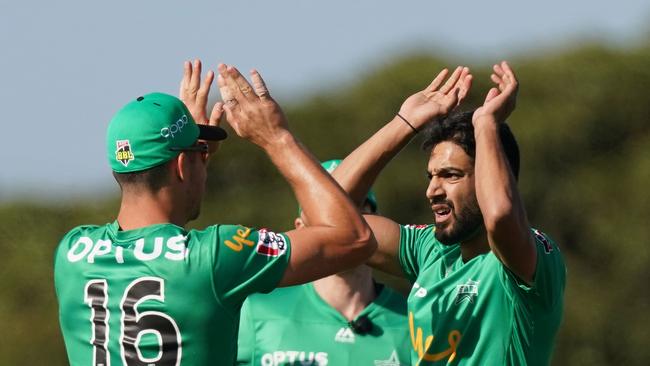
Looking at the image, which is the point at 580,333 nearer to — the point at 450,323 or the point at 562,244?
the point at 562,244

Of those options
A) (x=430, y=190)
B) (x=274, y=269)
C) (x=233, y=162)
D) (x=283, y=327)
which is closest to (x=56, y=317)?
(x=233, y=162)

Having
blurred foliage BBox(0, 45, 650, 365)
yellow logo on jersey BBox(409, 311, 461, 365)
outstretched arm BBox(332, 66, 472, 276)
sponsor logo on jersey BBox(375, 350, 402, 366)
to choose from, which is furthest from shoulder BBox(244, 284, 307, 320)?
blurred foliage BBox(0, 45, 650, 365)

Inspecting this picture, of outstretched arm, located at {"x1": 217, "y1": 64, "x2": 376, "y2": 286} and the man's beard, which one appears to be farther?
the man's beard

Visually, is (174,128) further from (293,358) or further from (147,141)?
(293,358)

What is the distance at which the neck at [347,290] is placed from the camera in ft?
29.0

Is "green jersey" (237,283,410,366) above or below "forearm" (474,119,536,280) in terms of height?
below

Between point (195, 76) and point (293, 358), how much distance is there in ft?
6.98

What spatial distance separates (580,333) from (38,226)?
641 centimetres

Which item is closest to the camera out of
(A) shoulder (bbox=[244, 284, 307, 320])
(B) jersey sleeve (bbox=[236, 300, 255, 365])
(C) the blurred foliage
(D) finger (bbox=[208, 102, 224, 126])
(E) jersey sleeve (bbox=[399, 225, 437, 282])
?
(D) finger (bbox=[208, 102, 224, 126])

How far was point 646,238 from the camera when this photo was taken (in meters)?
16.3

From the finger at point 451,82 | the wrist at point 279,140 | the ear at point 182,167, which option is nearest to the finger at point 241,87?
the wrist at point 279,140

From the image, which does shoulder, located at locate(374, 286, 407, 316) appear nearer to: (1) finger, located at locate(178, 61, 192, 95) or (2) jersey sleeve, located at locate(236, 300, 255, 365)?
(2) jersey sleeve, located at locate(236, 300, 255, 365)

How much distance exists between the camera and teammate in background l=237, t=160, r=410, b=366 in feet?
28.0

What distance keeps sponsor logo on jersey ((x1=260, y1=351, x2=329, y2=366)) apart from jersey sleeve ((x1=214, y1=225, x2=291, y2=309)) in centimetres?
252
